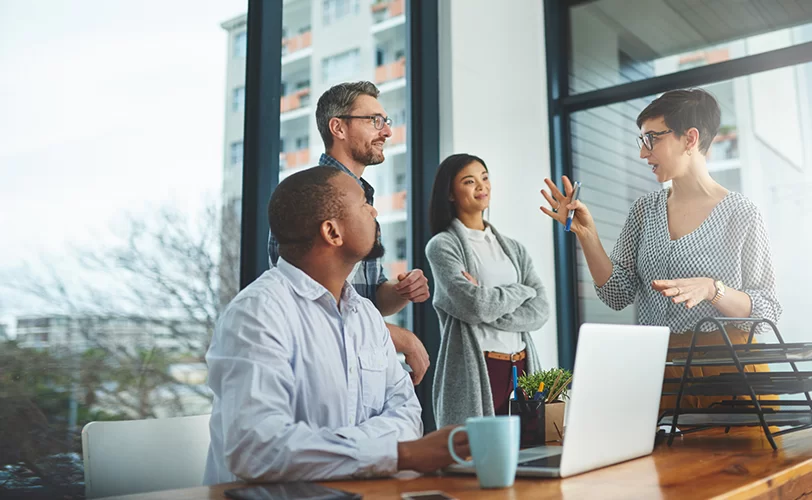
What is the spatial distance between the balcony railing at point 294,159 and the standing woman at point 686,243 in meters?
1.20

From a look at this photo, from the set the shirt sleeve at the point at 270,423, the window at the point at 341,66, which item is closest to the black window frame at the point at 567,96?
the window at the point at 341,66

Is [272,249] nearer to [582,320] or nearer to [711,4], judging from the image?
[582,320]

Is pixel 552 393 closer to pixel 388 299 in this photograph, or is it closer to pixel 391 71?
pixel 388 299

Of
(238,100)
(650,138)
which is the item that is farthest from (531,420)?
(238,100)

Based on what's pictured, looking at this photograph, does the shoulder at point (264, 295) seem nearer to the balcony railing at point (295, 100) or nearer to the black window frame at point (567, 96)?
the balcony railing at point (295, 100)

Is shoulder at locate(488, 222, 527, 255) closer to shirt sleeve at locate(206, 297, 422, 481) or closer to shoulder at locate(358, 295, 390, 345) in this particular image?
shoulder at locate(358, 295, 390, 345)

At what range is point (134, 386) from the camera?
228 cm

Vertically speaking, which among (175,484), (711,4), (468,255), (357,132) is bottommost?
(175,484)

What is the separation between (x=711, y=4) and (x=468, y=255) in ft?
7.12

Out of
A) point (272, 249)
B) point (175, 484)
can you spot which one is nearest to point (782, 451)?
point (175, 484)

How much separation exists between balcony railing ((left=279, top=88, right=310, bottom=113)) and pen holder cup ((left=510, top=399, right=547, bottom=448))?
1.90 m

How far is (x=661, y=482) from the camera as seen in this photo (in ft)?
3.22

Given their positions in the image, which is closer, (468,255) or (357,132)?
(357,132)

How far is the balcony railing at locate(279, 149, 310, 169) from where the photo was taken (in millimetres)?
2902
